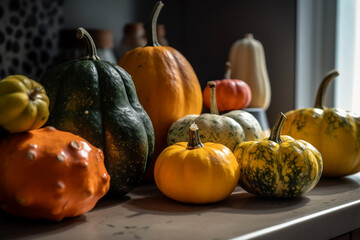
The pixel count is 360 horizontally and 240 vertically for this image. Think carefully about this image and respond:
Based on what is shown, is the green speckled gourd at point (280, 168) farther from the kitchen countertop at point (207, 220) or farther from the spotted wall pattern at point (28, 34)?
the spotted wall pattern at point (28, 34)

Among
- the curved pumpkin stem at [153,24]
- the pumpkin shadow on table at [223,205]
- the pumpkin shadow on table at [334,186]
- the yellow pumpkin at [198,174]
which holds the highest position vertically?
the curved pumpkin stem at [153,24]

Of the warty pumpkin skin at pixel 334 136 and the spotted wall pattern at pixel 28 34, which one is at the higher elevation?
the spotted wall pattern at pixel 28 34

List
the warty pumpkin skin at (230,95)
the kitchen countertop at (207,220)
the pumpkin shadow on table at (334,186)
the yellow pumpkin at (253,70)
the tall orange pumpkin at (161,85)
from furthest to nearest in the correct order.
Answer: the yellow pumpkin at (253,70) → the warty pumpkin skin at (230,95) → the tall orange pumpkin at (161,85) → the pumpkin shadow on table at (334,186) → the kitchen countertop at (207,220)

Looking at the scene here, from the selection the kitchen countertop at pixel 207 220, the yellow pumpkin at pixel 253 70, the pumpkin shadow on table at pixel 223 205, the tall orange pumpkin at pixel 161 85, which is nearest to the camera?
the kitchen countertop at pixel 207 220

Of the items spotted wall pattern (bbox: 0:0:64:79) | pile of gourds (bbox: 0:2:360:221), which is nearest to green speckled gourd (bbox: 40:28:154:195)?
pile of gourds (bbox: 0:2:360:221)

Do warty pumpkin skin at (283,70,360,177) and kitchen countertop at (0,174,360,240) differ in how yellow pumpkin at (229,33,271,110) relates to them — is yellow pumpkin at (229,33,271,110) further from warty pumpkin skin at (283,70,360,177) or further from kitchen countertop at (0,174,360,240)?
kitchen countertop at (0,174,360,240)

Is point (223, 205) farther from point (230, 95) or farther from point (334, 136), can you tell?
point (230, 95)

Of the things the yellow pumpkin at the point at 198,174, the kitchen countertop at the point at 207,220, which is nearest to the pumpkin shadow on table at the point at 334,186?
the kitchen countertop at the point at 207,220

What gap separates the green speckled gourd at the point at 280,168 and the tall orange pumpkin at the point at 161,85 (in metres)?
0.30

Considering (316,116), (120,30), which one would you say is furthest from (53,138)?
(120,30)

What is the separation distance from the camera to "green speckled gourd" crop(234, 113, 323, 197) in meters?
0.77

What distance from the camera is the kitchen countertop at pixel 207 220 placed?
0.62 meters

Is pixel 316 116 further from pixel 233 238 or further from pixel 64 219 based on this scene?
pixel 64 219

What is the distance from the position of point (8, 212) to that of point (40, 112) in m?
0.19
